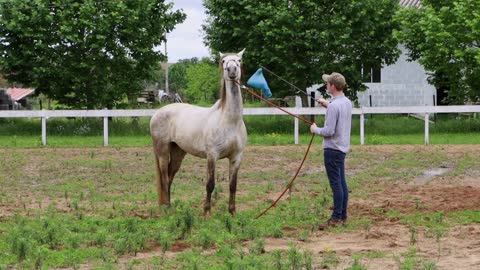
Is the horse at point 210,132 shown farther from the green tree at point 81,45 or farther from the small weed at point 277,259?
the green tree at point 81,45

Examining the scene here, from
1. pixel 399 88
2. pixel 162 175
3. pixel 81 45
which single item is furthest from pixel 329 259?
pixel 399 88

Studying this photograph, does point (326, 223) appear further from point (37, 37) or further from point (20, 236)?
point (37, 37)

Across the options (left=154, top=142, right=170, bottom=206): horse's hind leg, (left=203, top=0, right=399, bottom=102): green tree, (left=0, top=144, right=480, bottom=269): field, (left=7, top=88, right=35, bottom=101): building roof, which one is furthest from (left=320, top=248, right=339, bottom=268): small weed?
(left=7, top=88, right=35, bottom=101): building roof

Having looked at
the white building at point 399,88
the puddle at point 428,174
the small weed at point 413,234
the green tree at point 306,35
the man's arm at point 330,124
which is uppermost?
the green tree at point 306,35

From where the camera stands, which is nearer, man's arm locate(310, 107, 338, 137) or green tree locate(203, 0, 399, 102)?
man's arm locate(310, 107, 338, 137)

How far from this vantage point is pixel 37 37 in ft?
85.7

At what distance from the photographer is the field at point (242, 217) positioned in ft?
25.2

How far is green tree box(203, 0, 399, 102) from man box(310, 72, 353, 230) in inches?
660

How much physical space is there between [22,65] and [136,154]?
9.52 metres

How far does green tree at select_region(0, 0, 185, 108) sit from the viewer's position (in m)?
26.2

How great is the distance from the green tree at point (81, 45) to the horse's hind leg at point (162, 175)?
49.7 feet

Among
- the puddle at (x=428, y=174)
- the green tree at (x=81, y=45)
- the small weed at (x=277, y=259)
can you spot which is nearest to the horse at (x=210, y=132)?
the small weed at (x=277, y=259)

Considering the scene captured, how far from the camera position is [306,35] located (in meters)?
26.7

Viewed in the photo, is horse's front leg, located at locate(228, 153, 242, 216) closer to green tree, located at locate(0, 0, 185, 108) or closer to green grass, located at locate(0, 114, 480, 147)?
green grass, located at locate(0, 114, 480, 147)
